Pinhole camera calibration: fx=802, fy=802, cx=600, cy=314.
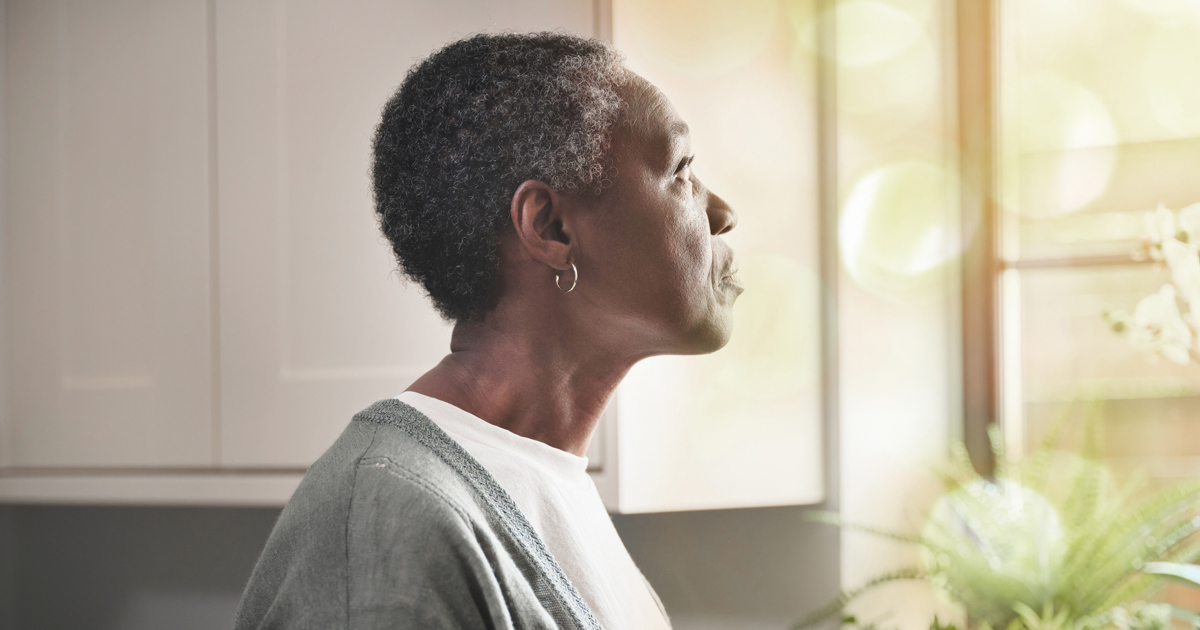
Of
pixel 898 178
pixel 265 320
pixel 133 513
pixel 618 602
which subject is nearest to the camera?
pixel 618 602

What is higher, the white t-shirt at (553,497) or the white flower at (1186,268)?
the white flower at (1186,268)

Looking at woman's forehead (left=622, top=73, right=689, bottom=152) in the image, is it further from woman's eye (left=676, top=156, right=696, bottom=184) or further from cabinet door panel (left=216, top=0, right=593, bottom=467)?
cabinet door panel (left=216, top=0, right=593, bottom=467)

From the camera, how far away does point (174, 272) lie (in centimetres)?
113

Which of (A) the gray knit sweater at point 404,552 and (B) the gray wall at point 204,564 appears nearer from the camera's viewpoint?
(A) the gray knit sweater at point 404,552

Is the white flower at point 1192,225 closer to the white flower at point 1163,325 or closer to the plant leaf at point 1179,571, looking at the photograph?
the white flower at point 1163,325

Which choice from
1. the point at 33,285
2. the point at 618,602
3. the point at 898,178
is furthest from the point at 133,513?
the point at 898,178

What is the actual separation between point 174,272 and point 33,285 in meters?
0.27

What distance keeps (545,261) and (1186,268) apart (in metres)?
0.65

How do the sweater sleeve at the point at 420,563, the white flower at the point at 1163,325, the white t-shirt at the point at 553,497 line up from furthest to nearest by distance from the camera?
the white flower at the point at 1163,325
the white t-shirt at the point at 553,497
the sweater sleeve at the point at 420,563

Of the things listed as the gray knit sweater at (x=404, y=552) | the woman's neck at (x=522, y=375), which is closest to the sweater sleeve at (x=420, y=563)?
the gray knit sweater at (x=404, y=552)

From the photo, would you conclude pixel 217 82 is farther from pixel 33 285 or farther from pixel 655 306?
pixel 655 306

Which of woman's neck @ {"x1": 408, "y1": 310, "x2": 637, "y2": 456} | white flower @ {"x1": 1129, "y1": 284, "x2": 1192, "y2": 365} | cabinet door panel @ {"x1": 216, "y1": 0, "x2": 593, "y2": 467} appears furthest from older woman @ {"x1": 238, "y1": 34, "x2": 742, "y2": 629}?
white flower @ {"x1": 1129, "y1": 284, "x2": 1192, "y2": 365}

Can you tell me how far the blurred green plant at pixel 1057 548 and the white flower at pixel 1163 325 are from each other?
25 centimetres

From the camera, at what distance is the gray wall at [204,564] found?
128 centimetres
